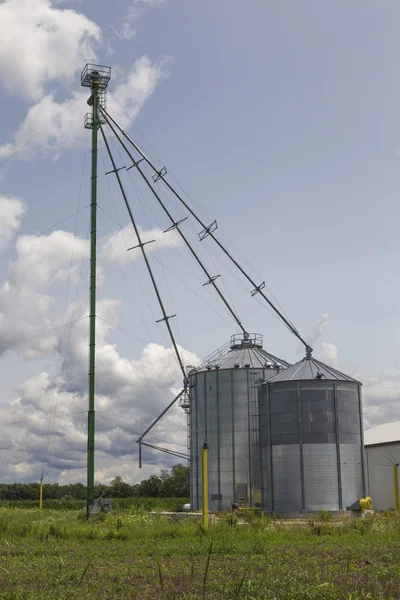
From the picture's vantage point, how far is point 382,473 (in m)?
49.2

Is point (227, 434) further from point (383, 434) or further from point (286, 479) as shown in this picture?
point (383, 434)

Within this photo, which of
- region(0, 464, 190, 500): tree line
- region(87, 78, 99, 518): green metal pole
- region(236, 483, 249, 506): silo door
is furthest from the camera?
region(0, 464, 190, 500): tree line

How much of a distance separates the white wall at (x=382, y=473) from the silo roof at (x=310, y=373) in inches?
376

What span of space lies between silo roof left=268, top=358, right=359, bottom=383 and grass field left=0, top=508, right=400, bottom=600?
14857 millimetres

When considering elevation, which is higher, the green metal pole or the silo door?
the green metal pole

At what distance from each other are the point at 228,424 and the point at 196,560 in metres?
30.0

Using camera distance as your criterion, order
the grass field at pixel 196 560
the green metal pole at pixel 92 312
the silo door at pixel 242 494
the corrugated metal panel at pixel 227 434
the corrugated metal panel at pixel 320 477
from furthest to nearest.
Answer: the corrugated metal panel at pixel 227 434 → the silo door at pixel 242 494 → the corrugated metal panel at pixel 320 477 → the green metal pole at pixel 92 312 → the grass field at pixel 196 560

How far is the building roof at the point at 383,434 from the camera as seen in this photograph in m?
51.0

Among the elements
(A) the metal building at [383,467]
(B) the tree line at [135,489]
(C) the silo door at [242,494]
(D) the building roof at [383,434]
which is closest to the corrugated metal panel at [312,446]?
(C) the silo door at [242,494]

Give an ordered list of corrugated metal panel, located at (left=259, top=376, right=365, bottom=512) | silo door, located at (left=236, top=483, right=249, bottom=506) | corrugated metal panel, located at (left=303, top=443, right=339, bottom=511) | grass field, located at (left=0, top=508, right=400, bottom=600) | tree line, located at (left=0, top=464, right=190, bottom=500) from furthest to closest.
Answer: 1. tree line, located at (left=0, top=464, right=190, bottom=500)
2. silo door, located at (left=236, top=483, right=249, bottom=506)
3. corrugated metal panel, located at (left=259, top=376, right=365, bottom=512)
4. corrugated metal panel, located at (left=303, top=443, right=339, bottom=511)
5. grass field, located at (left=0, top=508, right=400, bottom=600)

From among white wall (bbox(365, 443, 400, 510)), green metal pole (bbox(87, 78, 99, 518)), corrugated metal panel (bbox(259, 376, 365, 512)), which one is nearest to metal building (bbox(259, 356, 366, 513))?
corrugated metal panel (bbox(259, 376, 365, 512))

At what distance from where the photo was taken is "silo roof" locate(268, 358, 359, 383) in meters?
41.5

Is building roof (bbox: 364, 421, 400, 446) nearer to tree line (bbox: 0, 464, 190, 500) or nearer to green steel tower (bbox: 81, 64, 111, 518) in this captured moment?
green steel tower (bbox: 81, 64, 111, 518)

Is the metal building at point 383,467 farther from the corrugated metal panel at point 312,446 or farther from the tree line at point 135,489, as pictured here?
the tree line at point 135,489
